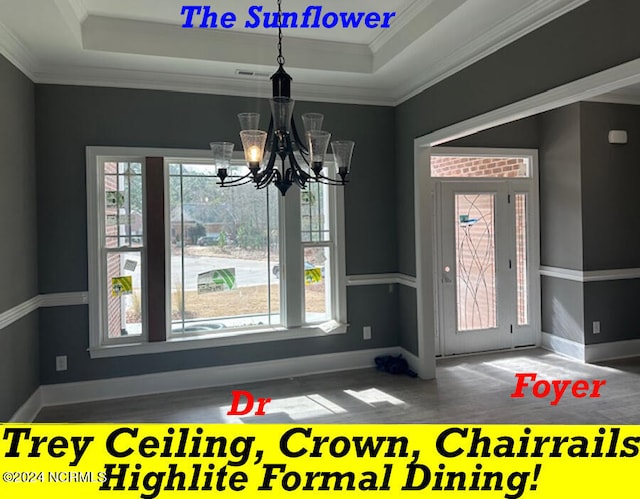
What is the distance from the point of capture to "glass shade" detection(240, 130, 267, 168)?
7.45 feet

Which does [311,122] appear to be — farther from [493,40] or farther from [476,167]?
[476,167]

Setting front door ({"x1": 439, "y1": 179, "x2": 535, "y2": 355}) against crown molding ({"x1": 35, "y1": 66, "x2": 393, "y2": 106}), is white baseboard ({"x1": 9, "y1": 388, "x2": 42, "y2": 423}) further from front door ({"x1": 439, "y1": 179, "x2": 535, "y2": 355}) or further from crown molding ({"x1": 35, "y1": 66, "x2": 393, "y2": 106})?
front door ({"x1": 439, "y1": 179, "x2": 535, "y2": 355})

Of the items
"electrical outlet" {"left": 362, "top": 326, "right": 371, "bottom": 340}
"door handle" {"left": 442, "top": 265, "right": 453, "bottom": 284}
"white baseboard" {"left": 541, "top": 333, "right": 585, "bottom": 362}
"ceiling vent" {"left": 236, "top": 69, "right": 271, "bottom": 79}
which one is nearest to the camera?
"ceiling vent" {"left": 236, "top": 69, "right": 271, "bottom": 79}

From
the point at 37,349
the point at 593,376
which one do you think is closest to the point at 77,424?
the point at 37,349

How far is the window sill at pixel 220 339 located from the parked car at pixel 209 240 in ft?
2.68

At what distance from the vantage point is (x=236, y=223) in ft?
14.1

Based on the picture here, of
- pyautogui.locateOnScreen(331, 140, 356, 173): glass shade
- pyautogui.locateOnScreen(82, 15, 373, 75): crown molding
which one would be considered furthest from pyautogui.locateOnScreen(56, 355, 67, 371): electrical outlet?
pyautogui.locateOnScreen(331, 140, 356, 173): glass shade

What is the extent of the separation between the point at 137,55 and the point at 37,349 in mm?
2400

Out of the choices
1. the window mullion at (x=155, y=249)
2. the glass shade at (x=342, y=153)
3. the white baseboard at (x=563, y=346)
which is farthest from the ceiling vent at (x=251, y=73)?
the white baseboard at (x=563, y=346)

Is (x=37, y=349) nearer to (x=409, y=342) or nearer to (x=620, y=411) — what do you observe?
(x=409, y=342)

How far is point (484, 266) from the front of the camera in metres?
5.02

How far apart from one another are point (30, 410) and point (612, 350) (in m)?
5.28

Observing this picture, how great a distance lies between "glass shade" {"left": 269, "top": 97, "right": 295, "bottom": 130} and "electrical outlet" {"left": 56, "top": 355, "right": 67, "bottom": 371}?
2.75 metres

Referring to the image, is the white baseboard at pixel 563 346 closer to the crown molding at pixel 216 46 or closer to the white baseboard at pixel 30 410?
the crown molding at pixel 216 46
